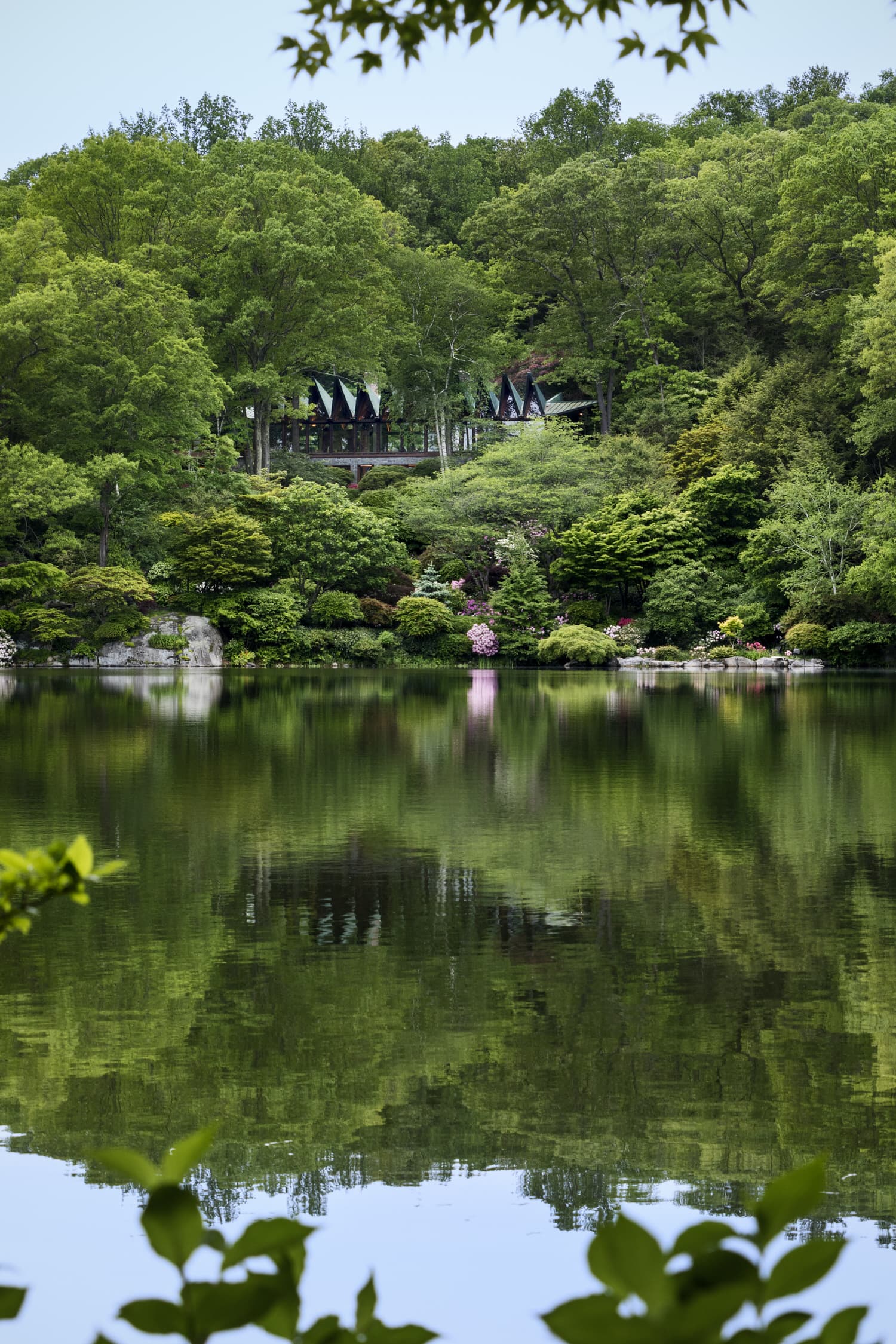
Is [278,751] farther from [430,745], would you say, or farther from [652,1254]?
[652,1254]

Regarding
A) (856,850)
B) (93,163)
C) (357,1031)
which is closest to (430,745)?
(856,850)

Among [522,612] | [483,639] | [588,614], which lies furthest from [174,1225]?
[588,614]

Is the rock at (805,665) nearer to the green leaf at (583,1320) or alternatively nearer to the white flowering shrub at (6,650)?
the white flowering shrub at (6,650)

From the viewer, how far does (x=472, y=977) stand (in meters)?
4.75

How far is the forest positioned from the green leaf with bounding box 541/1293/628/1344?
30.7 meters

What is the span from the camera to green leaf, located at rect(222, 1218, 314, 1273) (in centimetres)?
65

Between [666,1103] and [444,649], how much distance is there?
32.4m

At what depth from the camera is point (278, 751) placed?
12484mm

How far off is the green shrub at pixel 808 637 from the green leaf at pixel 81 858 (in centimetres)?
3243

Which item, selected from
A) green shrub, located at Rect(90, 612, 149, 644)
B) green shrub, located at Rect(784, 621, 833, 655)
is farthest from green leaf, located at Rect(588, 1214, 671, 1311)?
green shrub, located at Rect(784, 621, 833, 655)

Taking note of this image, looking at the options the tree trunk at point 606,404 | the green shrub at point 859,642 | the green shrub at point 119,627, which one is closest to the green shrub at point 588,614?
the green shrub at point 859,642

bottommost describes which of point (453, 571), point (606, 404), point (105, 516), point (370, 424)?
point (453, 571)

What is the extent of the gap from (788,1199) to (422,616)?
34273 millimetres

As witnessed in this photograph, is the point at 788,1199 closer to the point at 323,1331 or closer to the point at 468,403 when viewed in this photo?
the point at 323,1331
